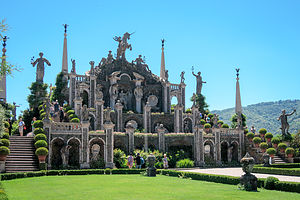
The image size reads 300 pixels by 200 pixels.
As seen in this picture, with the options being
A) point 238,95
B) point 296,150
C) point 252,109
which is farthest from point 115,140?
point 252,109

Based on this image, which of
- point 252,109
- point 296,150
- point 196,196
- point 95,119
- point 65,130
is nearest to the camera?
point 196,196

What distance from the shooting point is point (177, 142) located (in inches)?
1534

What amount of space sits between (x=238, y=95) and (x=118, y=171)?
37.4 m

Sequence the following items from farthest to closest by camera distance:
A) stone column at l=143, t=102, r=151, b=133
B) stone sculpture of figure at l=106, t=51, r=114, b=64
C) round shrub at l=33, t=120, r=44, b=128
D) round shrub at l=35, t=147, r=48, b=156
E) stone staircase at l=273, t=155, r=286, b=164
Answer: stone sculpture of figure at l=106, t=51, r=114, b=64
stone column at l=143, t=102, r=151, b=133
stone staircase at l=273, t=155, r=286, b=164
round shrub at l=33, t=120, r=44, b=128
round shrub at l=35, t=147, r=48, b=156

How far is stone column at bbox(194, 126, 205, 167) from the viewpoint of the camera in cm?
3788

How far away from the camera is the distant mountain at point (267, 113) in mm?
131875

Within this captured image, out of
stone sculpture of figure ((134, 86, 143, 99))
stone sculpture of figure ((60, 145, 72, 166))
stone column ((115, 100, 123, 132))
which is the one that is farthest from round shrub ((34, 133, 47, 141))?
stone sculpture of figure ((134, 86, 143, 99))

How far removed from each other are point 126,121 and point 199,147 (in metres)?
11.2

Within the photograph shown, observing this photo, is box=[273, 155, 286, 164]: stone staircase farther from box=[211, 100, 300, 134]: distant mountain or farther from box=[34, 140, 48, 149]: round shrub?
box=[211, 100, 300, 134]: distant mountain

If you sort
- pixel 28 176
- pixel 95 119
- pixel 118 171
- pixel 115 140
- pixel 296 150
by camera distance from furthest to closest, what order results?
pixel 95 119 < pixel 296 150 < pixel 115 140 < pixel 118 171 < pixel 28 176

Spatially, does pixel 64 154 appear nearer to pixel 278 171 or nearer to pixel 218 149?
pixel 218 149

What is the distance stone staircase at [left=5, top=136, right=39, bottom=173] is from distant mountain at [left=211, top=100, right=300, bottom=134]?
106572 millimetres

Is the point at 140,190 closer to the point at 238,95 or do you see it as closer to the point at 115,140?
the point at 115,140

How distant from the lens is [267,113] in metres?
153
